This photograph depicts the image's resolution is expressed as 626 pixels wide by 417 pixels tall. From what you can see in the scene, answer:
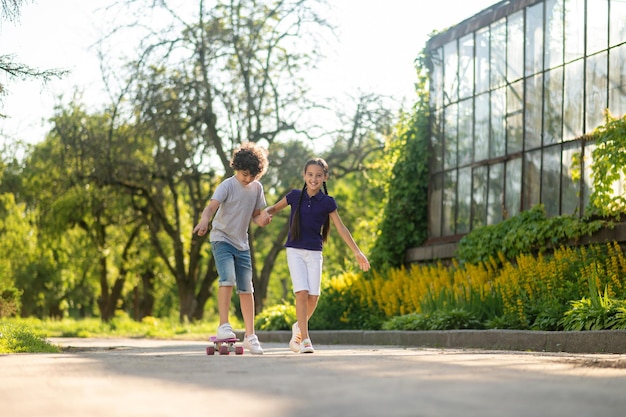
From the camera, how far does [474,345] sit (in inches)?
465

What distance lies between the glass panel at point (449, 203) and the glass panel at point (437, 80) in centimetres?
164

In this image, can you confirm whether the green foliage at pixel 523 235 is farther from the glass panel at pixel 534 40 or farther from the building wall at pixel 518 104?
the glass panel at pixel 534 40

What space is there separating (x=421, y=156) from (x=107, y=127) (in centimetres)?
1154

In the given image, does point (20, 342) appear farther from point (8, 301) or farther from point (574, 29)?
point (8, 301)

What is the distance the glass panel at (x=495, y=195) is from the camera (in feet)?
64.7

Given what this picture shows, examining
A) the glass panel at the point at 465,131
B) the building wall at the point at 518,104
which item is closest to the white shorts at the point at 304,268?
the building wall at the point at 518,104

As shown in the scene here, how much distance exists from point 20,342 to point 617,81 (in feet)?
35.2

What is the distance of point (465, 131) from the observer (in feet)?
69.1

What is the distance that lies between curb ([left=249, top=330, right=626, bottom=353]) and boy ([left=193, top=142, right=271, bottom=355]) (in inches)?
126

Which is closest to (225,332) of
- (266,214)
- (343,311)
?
(266,214)

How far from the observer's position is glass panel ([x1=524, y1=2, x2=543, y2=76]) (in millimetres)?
18734

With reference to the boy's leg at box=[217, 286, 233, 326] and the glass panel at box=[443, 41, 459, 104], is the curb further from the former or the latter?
the glass panel at box=[443, 41, 459, 104]

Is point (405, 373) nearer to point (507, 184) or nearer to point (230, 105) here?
point (507, 184)

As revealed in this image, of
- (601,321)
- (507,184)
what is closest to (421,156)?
(507,184)
